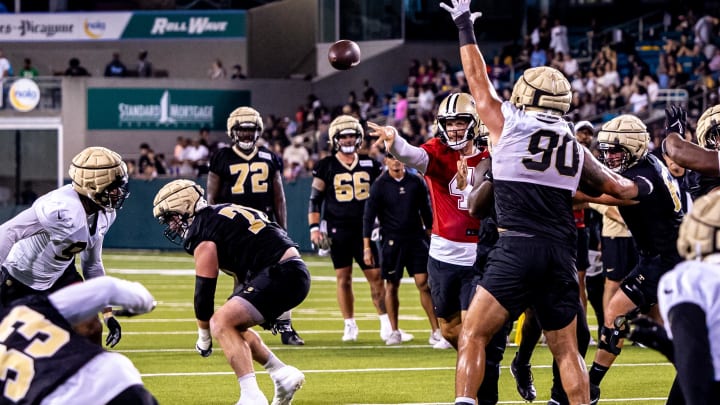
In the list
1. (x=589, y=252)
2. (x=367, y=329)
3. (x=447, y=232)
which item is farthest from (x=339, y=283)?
(x=447, y=232)

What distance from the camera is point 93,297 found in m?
5.00

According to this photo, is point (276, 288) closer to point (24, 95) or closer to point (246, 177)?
point (246, 177)

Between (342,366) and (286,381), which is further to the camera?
(342,366)

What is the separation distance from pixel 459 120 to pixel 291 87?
89.7 ft

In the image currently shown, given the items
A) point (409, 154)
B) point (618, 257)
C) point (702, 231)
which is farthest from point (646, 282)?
point (702, 231)

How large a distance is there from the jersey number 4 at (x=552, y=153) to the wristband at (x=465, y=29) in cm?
74

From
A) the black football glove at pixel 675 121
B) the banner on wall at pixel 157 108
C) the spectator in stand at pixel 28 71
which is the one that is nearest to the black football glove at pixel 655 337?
the black football glove at pixel 675 121

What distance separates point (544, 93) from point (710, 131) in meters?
1.72

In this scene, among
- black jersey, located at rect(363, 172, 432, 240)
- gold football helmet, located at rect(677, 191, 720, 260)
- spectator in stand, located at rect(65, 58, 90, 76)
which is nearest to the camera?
gold football helmet, located at rect(677, 191, 720, 260)

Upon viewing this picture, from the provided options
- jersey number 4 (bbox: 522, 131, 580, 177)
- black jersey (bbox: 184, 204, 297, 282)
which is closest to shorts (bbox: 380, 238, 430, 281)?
black jersey (bbox: 184, 204, 297, 282)

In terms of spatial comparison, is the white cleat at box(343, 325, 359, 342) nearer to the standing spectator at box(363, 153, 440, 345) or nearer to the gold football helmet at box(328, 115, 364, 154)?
the standing spectator at box(363, 153, 440, 345)

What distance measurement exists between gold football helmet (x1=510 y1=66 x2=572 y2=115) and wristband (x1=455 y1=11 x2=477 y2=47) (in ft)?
1.29

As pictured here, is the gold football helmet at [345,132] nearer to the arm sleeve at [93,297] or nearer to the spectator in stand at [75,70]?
the arm sleeve at [93,297]

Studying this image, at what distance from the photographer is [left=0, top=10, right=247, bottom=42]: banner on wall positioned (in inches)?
1388
